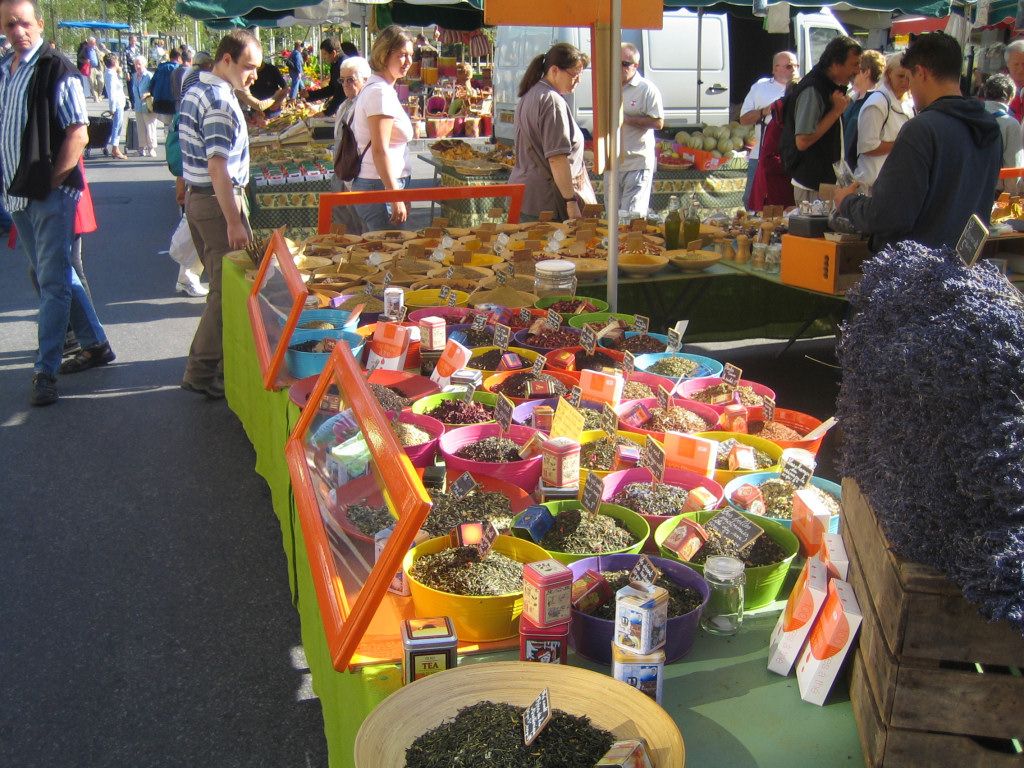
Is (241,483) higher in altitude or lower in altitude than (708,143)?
lower

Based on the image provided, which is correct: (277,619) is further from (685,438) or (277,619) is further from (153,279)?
(153,279)

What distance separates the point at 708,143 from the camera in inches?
373

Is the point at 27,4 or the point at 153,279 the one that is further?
the point at 153,279

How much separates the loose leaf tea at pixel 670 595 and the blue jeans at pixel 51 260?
420cm

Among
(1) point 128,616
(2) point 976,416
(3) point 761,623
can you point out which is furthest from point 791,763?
(1) point 128,616

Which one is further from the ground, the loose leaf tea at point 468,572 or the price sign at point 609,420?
the price sign at point 609,420

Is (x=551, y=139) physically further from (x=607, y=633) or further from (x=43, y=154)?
(x=607, y=633)

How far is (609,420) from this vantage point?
2396 mm

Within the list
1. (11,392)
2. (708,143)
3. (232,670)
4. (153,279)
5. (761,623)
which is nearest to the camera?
(761,623)

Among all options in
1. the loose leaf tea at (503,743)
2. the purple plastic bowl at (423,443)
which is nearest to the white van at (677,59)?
the purple plastic bowl at (423,443)

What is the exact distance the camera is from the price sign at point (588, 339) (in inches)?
120

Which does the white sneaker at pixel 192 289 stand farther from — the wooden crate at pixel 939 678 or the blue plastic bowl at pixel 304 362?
the wooden crate at pixel 939 678

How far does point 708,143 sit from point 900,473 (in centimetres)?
885

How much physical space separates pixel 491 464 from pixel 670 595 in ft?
2.14
